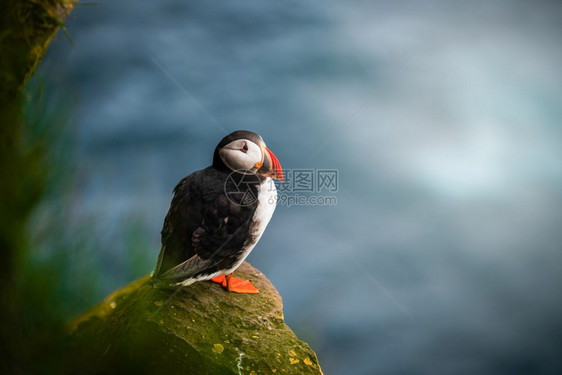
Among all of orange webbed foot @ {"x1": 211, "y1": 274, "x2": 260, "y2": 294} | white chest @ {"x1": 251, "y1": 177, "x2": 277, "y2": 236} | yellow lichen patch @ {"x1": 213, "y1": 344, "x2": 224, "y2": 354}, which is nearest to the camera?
yellow lichen patch @ {"x1": 213, "y1": 344, "x2": 224, "y2": 354}

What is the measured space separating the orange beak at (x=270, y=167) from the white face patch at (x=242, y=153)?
4 centimetres

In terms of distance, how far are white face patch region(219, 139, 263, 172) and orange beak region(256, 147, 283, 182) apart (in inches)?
1.6

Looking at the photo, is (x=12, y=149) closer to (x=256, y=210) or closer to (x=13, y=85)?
(x=13, y=85)

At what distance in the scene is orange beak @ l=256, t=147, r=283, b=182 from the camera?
322cm

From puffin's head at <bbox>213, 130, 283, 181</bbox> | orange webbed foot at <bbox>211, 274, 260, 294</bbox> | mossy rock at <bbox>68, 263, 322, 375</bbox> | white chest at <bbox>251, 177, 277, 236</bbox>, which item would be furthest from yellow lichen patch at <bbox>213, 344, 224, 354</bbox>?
puffin's head at <bbox>213, 130, 283, 181</bbox>

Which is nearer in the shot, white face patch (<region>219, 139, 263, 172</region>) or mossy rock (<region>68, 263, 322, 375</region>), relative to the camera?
mossy rock (<region>68, 263, 322, 375</region>)

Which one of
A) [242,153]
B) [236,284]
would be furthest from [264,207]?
[236,284]

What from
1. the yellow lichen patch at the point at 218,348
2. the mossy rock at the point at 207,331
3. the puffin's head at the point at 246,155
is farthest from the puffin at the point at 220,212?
the yellow lichen patch at the point at 218,348

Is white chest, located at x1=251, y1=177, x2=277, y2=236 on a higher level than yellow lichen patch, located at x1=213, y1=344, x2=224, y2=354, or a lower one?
higher

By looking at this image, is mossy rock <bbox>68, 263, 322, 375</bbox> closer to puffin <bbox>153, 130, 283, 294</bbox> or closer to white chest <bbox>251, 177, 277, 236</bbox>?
puffin <bbox>153, 130, 283, 294</bbox>

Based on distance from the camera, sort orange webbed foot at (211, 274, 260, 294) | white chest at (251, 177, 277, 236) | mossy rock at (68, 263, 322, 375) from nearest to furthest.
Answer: mossy rock at (68, 263, 322, 375) → white chest at (251, 177, 277, 236) → orange webbed foot at (211, 274, 260, 294)

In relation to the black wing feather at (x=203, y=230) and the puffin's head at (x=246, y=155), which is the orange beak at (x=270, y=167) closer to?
the puffin's head at (x=246, y=155)

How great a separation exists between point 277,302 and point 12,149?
2543 mm

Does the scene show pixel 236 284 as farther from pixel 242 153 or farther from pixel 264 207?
pixel 242 153
